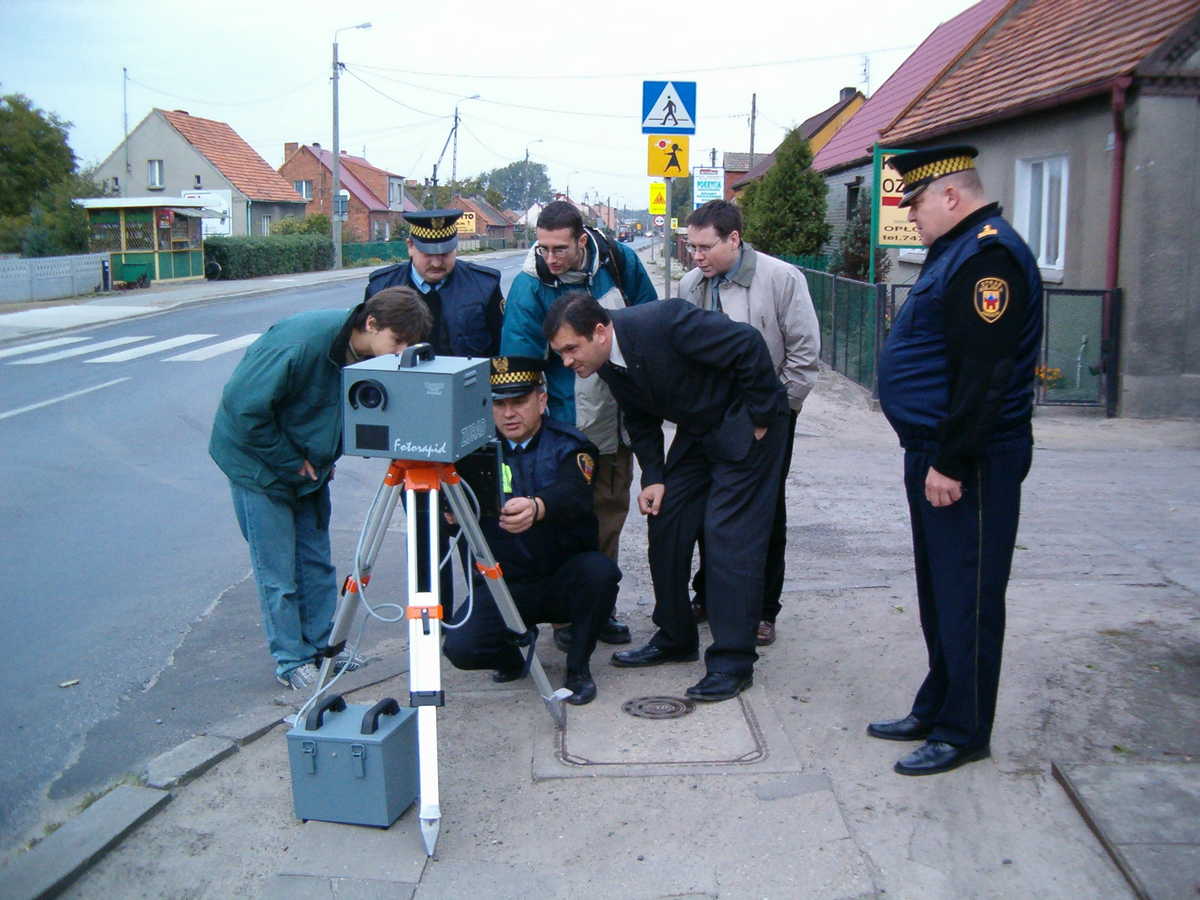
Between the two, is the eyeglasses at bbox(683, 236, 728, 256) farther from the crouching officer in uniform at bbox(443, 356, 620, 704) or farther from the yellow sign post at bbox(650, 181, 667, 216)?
the yellow sign post at bbox(650, 181, 667, 216)

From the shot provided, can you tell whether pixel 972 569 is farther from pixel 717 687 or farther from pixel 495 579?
pixel 495 579

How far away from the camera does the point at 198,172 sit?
61.2 metres

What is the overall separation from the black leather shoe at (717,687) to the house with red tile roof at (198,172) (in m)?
58.2

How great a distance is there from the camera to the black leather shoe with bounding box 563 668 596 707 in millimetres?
4789

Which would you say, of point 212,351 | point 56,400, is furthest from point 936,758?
point 212,351

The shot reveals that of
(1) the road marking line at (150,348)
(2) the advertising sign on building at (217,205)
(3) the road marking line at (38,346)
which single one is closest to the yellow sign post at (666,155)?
(1) the road marking line at (150,348)

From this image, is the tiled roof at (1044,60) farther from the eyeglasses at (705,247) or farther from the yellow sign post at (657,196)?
the eyeglasses at (705,247)

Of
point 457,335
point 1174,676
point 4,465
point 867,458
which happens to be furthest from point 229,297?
point 1174,676

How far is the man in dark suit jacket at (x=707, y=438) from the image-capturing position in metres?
4.69

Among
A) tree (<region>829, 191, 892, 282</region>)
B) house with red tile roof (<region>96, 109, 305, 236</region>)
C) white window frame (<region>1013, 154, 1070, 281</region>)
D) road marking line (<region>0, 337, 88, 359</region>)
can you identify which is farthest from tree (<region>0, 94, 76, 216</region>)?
white window frame (<region>1013, 154, 1070, 281</region>)

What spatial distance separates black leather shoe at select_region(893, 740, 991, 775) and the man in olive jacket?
2.21 meters

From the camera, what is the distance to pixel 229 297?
31906 millimetres

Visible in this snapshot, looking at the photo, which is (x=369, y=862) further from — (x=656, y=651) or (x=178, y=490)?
(x=178, y=490)

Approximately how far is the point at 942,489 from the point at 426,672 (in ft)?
5.74
